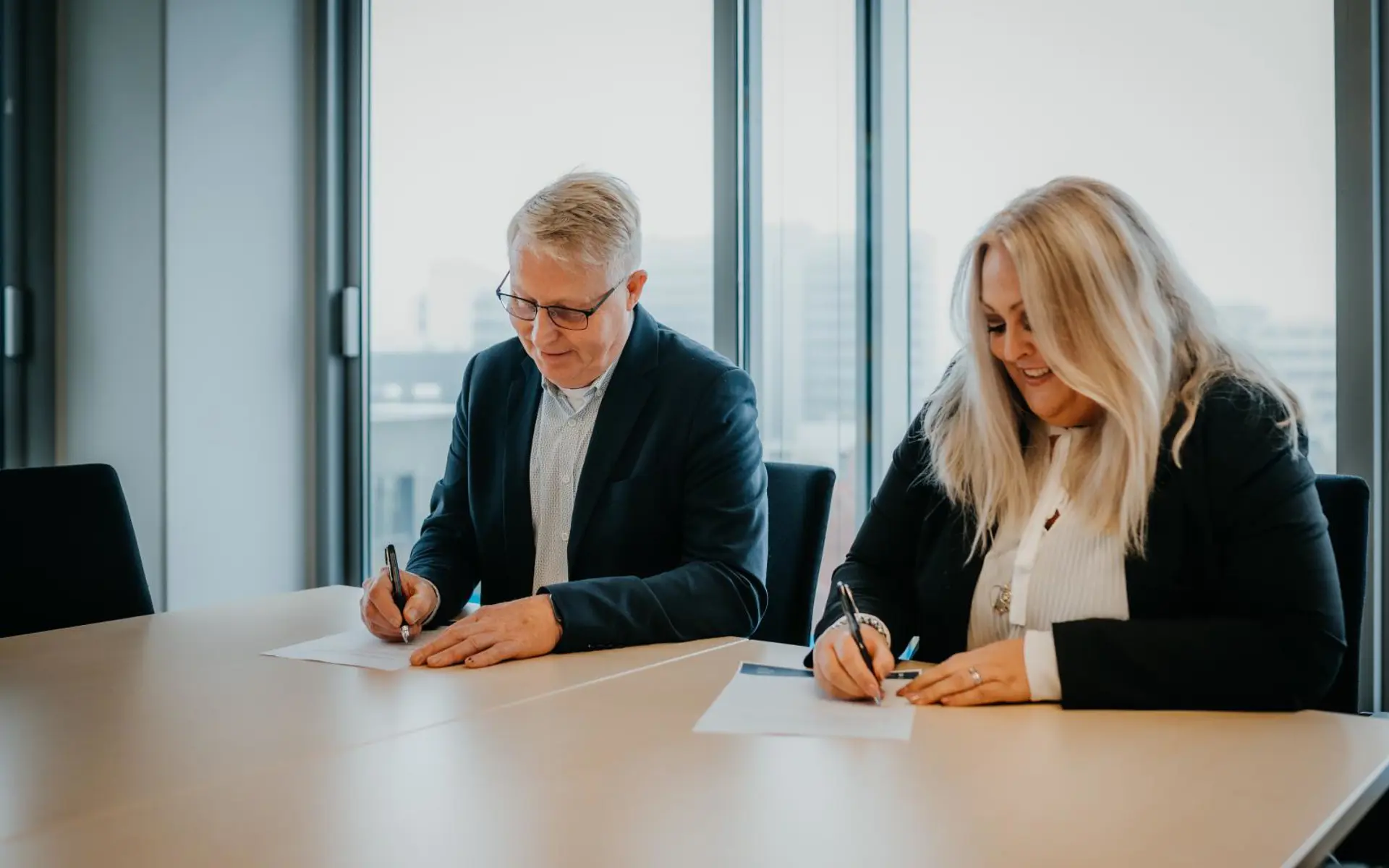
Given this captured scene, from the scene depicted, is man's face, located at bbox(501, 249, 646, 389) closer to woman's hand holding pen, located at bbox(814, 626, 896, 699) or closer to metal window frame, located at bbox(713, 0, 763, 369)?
woman's hand holding pen, located at bbox(814, 626, 896, 699)

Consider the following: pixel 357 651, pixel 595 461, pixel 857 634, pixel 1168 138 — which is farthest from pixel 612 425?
pixel 1168 138

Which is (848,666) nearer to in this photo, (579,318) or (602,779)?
(602,779)

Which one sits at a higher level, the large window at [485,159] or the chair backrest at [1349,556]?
the large window at [485,159]

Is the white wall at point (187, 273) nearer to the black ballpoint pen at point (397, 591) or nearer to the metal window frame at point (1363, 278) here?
the black ballpoint pen at point (397, 591)

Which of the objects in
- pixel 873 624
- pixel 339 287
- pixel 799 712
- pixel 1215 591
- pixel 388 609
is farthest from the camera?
pixel 339 287

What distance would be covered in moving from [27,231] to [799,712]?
3050 mm

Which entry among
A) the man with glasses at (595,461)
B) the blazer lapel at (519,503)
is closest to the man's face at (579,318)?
the man with glasses at (595,461)

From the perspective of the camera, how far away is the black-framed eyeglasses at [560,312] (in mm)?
1894

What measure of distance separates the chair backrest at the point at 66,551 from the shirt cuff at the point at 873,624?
1.23 meters

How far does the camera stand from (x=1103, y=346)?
1465 millimetres

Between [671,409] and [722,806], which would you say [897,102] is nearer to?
[671,409]

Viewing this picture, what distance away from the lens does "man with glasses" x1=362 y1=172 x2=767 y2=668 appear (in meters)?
1.78

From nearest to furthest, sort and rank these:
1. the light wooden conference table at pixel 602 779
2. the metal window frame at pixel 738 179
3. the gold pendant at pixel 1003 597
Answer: the light wooden conference table at pixel 602 779 → the gold pendant at pixel 1003 597 → the metal window frame at pixel 738 179

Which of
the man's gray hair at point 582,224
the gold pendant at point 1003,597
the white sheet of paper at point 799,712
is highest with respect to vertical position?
the man's gray hair at point 582,224
